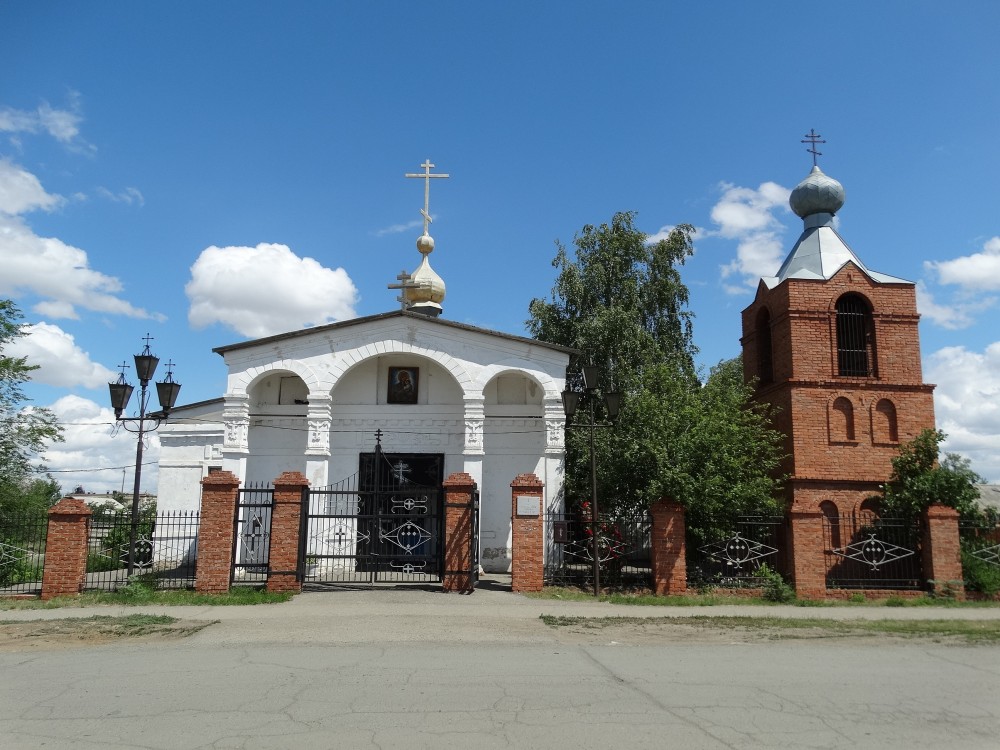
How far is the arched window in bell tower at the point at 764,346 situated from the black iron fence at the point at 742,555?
5911 millimetres

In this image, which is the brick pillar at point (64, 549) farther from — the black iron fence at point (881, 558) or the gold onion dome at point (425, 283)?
the black iron fence at point (881, 558)

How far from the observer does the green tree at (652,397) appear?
1483cm

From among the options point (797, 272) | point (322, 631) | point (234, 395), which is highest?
point (797, 272)

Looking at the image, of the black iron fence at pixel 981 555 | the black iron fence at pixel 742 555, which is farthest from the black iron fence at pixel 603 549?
the black iron fence at pixel 981 555

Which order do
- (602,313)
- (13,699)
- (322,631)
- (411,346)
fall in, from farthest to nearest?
(602,313)
(411,346)
(322,631)
(13,699)

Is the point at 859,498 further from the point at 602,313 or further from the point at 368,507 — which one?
the point at 368,507

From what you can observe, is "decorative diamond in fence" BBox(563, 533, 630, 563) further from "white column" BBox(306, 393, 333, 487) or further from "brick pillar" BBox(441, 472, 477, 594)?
"white column" BBox(306, 393, 333, 487)

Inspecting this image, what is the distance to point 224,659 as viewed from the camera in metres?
8.45

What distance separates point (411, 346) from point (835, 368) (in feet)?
34.1

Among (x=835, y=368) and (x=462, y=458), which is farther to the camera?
(x=462, y=458)

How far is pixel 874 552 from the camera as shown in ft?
49.9

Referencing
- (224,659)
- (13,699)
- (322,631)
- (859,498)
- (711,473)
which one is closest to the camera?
(13,699)

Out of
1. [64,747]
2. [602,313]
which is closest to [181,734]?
[64,747]

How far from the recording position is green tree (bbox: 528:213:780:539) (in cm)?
1483
